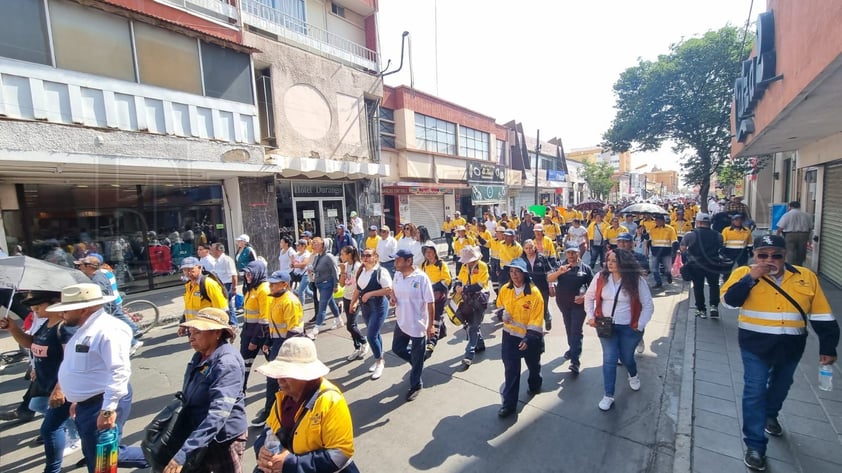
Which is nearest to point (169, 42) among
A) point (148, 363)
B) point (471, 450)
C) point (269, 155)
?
point (269, 155)

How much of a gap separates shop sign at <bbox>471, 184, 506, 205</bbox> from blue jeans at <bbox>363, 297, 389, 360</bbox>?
61.9ft

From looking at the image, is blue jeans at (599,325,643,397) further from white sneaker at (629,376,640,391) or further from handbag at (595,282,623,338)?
white sneaker at (629,376,640,391)

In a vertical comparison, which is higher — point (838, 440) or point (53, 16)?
point (53, 16)

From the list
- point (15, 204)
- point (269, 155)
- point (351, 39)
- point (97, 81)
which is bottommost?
point (15, 204)

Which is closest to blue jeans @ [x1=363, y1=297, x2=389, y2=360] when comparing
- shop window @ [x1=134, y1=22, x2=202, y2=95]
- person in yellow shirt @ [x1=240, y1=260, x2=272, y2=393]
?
person in yellow shirt @ [x1=240, y1=260, x2=272, y2=393]

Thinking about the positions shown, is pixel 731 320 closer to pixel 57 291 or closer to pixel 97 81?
pixel 57 291

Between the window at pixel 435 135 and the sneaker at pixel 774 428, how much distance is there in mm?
17331

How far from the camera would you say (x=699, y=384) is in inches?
179

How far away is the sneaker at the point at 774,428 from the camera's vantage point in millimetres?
3504

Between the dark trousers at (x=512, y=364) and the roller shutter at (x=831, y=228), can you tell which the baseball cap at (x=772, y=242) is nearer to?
the dark trousers at (x=512, y=364)

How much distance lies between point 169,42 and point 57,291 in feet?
26.5

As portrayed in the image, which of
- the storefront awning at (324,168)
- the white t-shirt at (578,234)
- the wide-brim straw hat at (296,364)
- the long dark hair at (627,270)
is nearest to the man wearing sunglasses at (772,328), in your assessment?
the long dark hair at (627,270)

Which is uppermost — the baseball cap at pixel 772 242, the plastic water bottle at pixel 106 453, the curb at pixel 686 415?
the baseball cap at pixel 772 242

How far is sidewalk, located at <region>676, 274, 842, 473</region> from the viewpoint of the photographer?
3215 mm
